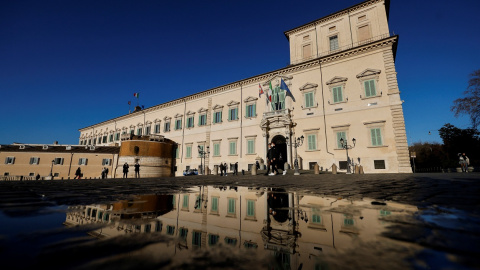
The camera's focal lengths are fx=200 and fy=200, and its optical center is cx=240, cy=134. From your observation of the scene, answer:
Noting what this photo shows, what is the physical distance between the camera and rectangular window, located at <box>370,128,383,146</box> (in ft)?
52.1

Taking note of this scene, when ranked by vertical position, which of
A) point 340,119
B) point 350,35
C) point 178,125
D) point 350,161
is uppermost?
point 350,35

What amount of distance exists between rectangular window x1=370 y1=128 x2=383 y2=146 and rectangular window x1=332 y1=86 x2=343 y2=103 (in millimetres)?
3814

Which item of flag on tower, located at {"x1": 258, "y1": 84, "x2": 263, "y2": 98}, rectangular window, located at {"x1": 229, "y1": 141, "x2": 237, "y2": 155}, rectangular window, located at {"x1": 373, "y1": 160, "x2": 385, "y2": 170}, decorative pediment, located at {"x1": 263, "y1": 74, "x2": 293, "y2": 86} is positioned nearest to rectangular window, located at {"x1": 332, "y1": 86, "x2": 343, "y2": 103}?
decorative pediment, located at {"x1": 263, "y1": 74, "x2": 293, "y2": 86}

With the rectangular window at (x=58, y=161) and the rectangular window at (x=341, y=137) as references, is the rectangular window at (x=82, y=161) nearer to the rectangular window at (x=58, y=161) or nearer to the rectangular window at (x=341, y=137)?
the rectangular window at (x=58, y=161)

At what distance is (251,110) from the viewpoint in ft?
76.5

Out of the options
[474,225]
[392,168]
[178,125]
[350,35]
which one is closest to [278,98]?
[350,35]

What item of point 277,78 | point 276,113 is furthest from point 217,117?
point 277,78

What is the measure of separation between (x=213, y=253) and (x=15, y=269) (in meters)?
0.66

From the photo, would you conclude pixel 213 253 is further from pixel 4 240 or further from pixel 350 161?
pixel 350 161

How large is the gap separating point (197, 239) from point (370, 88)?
65.3 feet

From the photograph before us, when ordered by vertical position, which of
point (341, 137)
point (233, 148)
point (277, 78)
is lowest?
point (233, 148)

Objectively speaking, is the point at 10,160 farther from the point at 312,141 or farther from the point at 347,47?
the point at 347,47

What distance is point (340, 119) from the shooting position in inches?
701

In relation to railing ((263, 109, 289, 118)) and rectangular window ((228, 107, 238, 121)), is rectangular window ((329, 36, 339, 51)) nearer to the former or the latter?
railing ((263, 109, 289, 118))
